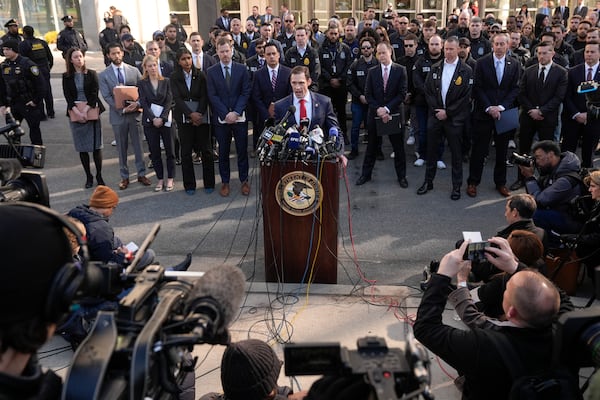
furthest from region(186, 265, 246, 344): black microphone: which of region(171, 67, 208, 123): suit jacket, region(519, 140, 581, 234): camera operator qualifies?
region(171, 67, 208, 123): suit jacket

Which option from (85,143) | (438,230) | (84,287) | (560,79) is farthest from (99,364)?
(560,79)

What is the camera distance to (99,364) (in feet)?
4.84

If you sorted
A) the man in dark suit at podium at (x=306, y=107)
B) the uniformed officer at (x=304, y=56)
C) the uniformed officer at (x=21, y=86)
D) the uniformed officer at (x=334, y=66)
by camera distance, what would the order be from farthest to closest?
the uniformed officer at (x=334, y=66)
the uniformed officer at (x=304, y=56)
the uniformed officer at (x=21, y=86)
the man in dark suit at podium at (x=306, y=107)

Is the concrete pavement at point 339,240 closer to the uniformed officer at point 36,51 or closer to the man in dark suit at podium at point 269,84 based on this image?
the man in dark suit at podium at point 269,84

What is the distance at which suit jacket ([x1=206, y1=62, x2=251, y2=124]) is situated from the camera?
764cm

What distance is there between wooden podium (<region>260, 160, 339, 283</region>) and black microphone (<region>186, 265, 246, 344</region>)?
313cm

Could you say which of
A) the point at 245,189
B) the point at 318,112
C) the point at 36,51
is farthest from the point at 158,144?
the point at 36,51

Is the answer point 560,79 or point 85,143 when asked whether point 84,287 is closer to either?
point 85,143

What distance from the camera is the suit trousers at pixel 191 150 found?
787 cm

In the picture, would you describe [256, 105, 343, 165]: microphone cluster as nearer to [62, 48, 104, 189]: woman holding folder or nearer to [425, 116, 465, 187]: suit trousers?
[425, 116, 465, 187]: suit trousers

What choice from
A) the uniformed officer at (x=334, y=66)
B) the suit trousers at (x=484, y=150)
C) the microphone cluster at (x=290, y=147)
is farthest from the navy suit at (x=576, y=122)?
the microphone cluster at (x=290, y=147)

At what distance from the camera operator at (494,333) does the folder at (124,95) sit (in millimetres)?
6349

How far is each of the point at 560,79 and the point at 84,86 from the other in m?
6.72

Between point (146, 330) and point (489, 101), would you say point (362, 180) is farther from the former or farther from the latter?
point (146, 330)
